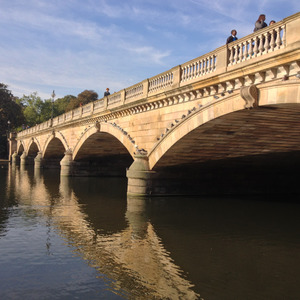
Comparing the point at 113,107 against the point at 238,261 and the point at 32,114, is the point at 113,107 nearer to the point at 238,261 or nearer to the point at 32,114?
the point at 238,261

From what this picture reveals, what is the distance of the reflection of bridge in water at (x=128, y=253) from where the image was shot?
18.5 ft

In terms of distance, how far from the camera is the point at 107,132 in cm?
2058

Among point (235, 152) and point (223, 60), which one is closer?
point (223, 60)

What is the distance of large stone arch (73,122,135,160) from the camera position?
17.3 metres

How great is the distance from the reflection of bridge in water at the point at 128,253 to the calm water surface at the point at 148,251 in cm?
2

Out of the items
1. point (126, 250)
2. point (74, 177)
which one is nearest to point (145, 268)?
point (126, 250)

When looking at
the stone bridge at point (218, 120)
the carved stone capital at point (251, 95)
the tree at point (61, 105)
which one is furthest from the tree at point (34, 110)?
the carved stone capital at point (251, 95)

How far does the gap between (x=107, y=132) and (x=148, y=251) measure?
44.5 feet

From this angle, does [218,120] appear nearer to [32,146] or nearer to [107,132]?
[107,132]

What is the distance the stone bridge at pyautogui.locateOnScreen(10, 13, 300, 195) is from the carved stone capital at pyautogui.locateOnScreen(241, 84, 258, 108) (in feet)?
0.08

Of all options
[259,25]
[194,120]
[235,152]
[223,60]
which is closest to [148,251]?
[194,120]

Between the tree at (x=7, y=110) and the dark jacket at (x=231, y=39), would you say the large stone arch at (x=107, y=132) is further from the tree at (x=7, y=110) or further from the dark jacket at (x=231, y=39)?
the tree at (x=7, y=110)

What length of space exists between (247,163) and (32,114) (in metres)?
74.6

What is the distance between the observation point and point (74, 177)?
27688 millimetres
